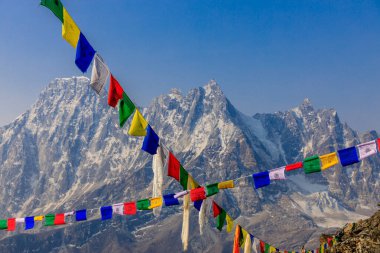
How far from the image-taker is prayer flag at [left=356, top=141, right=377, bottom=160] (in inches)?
984

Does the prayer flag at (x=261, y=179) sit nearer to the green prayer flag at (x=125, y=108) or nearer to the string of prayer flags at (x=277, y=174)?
the string of prayer flags at (x=277, y=174)

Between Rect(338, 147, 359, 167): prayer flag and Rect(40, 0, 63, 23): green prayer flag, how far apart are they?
15.0m

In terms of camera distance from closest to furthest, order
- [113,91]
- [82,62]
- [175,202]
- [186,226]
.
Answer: [82,62]
[113,91]
[186,226]
[175,202]

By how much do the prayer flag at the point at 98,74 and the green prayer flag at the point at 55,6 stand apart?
2603 mm

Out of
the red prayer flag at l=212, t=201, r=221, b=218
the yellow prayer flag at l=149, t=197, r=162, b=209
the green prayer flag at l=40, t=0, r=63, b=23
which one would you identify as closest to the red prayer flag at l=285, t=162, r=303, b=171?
the red prayer flag at l=212, t=201, r=221, b=218

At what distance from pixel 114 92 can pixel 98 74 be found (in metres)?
1.54

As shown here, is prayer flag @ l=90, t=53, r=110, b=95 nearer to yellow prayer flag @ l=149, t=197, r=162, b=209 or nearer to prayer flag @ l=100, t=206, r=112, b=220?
yellow prayer flag @ l=149, t=197, r=162, b=209

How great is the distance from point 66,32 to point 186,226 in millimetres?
13578

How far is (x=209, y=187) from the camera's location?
2927cm

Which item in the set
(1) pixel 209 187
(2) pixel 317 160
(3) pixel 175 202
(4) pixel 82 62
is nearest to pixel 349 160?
(2) pixel 317 160

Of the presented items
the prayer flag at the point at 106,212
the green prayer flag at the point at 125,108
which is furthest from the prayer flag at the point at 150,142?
the prayer flag at the point at 106,212

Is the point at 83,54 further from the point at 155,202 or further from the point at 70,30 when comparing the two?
the point at 155,202

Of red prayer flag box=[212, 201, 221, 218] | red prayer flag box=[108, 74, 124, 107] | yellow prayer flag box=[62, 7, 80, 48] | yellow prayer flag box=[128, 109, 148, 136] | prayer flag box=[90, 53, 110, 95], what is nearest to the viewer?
yellow prayer flag box=[62, 7, 80, 48]

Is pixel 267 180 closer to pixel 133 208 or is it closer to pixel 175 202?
pixel 175 202
